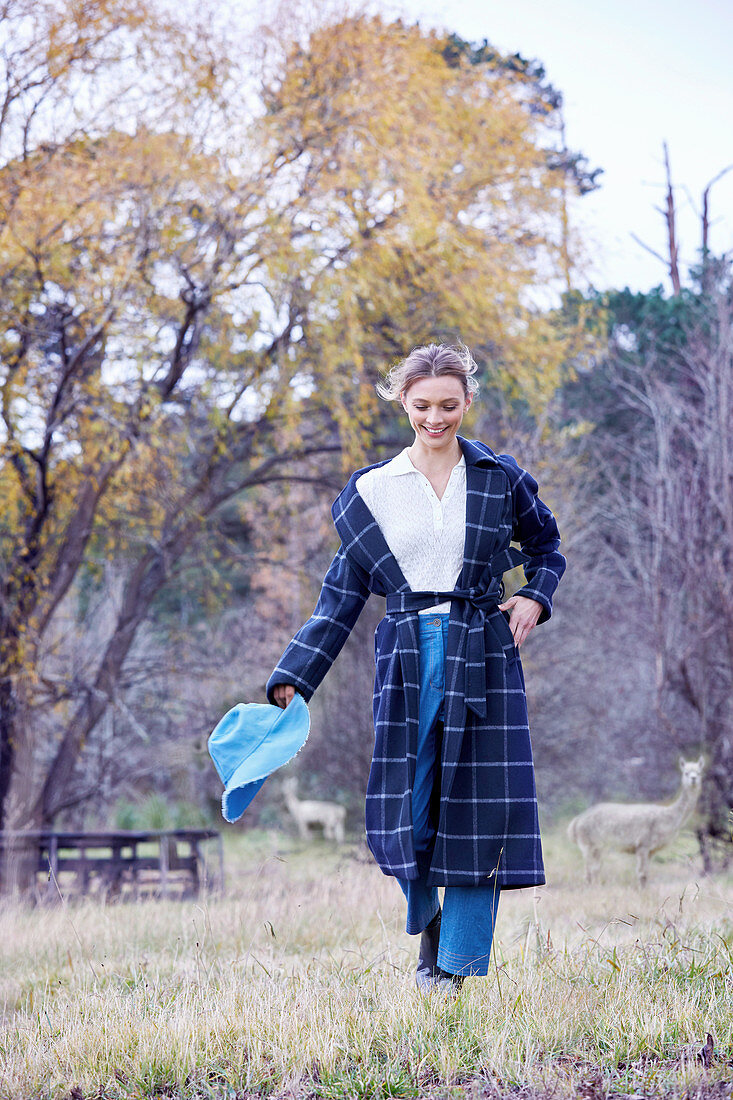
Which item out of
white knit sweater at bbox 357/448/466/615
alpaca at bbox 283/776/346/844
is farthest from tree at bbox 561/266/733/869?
white knit sweater at bbox 357/448/466/615

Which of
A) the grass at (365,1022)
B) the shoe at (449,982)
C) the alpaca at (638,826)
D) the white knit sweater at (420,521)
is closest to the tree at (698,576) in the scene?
the alpaca at (638,826)

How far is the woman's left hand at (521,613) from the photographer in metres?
2.87

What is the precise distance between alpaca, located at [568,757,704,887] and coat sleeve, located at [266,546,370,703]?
4.75 meters

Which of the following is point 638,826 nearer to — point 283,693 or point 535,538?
point 535,538

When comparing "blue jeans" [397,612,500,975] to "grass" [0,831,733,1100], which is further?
"blue jeans" [397,612,500,975]

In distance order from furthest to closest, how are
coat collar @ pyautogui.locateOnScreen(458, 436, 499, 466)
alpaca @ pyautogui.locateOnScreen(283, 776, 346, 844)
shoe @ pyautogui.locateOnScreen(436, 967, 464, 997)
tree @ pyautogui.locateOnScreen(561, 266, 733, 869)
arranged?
alpaca @ pyautogui.locateOnScreen(283, 776, 346, 844), tree @ pyautogui.locateOnScreen(561, 266, 733, 869), coat collar @ pyautogui.locateOnScreen(458, 436, 499, 466), shoe @ pyautogui.locateOnScreen(436, 967, 464, 997)

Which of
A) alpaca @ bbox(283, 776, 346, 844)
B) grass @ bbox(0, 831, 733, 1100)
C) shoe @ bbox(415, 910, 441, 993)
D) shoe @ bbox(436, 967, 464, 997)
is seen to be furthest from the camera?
alpaca @ bbox(283, 776, 346, 844)

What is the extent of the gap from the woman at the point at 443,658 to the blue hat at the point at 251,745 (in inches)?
3.7

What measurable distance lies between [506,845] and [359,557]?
0.91 m

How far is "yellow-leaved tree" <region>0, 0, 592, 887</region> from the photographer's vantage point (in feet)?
23.3

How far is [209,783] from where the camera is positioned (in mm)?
16984

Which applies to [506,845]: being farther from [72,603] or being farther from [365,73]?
[72,603]

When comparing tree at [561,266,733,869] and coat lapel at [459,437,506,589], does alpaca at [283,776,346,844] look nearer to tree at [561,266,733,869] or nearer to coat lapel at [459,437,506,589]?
tree at [561,266,733,869]

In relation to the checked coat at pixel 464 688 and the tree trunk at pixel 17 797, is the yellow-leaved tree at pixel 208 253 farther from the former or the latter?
the checked coat at pixel 464 688
